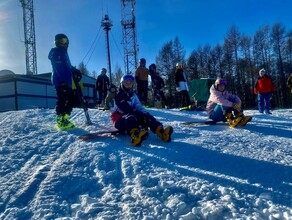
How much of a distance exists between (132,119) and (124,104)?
552 mm

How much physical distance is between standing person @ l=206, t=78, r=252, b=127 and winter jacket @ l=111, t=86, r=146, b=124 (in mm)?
1991

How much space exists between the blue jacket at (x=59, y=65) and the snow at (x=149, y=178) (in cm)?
152

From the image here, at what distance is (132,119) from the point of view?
4574mm

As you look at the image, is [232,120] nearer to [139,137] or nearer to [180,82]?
[139,137]

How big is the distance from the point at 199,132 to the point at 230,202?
3.01 m

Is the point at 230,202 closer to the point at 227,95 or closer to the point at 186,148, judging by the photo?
the point at 186,148

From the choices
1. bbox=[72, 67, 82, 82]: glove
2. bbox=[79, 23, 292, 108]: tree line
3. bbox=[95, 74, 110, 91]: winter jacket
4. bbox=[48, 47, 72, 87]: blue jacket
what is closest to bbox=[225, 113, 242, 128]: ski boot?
bbox=[72, 67, 82, 82]: glove

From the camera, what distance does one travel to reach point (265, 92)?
1023 centimetres

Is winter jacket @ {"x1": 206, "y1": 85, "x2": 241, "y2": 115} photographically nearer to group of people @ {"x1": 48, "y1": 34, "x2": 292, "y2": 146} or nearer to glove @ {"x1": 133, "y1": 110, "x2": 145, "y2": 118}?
group of people @ {"x1": 48, "y1": 34, "x2": 292, "y2": 146}

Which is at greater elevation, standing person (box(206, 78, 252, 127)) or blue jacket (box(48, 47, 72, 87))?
blue jacket (box(48, 47, 72, 87))

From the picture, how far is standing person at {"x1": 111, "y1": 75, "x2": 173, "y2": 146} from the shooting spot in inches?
175

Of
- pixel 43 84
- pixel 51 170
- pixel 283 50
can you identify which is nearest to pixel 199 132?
pixel 51 170

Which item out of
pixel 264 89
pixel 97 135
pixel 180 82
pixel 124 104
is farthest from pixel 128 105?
pixel 264 89

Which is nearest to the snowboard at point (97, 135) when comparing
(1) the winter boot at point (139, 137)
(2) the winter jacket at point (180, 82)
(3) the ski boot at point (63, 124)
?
(1) the winter boot at point (139, 137)
